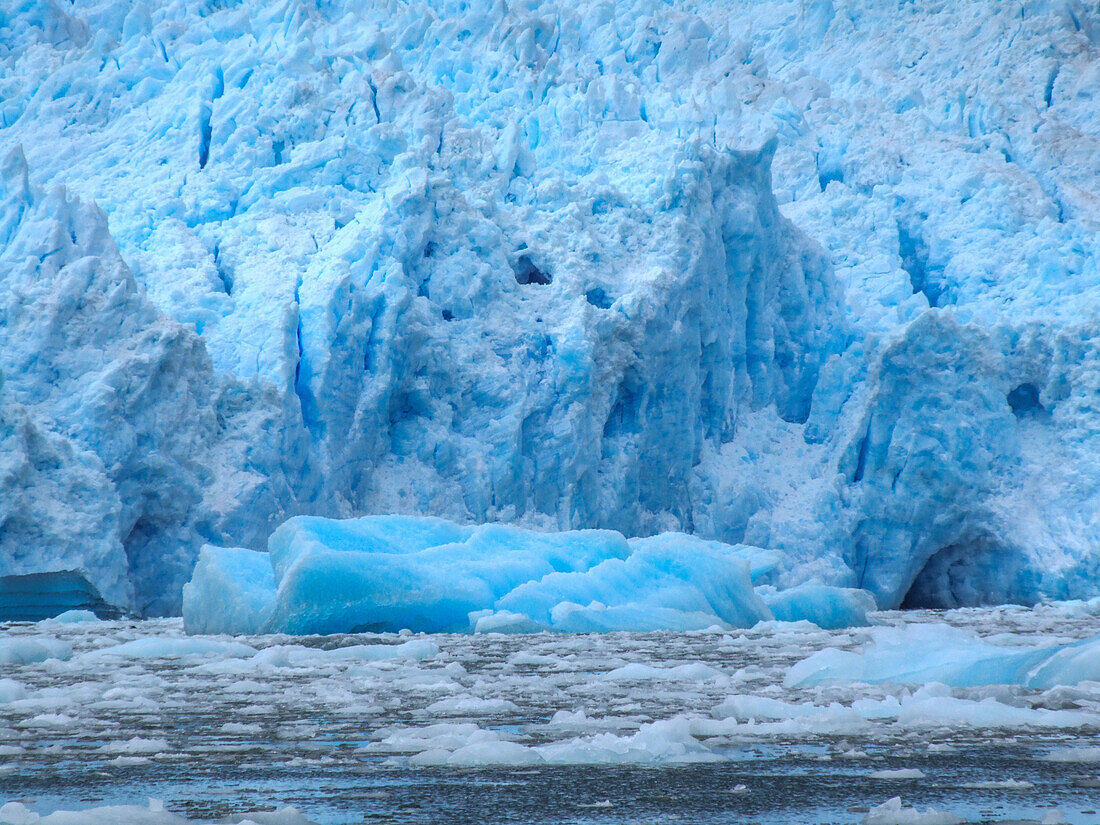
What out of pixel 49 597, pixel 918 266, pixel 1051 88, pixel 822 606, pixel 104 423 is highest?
pixel 1051 88

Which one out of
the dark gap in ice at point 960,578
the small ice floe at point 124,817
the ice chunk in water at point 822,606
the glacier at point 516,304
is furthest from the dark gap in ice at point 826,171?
the small ice floe at point 124,817

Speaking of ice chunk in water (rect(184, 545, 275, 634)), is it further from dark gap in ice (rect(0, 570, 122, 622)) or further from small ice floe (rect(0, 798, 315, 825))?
small ice floe (rect(0, 798, 315, 825))

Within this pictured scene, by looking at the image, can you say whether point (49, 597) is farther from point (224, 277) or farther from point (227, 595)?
point (224, 277)

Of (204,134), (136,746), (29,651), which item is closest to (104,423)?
(204,134)

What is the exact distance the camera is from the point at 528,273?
48.5 ft

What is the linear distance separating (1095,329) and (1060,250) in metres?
1.74

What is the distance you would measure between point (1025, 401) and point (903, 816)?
15.3 meters

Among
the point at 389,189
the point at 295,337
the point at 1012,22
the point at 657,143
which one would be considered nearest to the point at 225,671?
the point at 295,337

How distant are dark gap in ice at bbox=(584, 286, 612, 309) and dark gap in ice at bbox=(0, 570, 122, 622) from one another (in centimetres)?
739

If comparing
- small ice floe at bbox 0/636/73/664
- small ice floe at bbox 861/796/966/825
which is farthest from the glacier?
small ice floe at bbox 861/796/966/825

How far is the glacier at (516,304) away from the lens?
436 inches

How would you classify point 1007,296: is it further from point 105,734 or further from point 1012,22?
point 105,734

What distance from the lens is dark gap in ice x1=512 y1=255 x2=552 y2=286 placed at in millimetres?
14484

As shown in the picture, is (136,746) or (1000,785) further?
(136,746)
